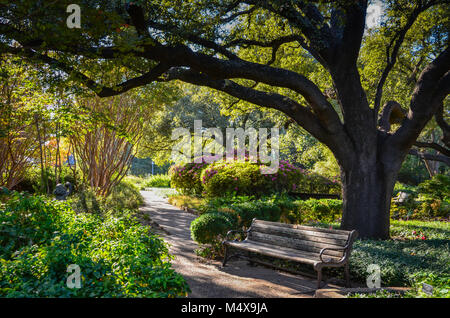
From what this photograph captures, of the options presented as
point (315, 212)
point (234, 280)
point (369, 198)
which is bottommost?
point (234, 280)

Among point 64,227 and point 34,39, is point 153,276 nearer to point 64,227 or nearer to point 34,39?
point 64,227

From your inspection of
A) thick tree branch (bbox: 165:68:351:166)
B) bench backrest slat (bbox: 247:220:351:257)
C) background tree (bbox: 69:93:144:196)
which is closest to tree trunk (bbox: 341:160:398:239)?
thick tree branch (bbox: 165:68:351:166)

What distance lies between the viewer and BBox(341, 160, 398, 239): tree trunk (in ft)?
21.6

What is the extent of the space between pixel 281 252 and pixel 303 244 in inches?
16.7

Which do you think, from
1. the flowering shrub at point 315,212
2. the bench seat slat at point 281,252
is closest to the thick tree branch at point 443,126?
the flowering shrub at point 315,212

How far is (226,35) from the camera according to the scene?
712 cm

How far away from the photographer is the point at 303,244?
17.2ft

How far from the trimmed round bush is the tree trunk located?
9.28 feet

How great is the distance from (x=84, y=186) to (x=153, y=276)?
372 inches

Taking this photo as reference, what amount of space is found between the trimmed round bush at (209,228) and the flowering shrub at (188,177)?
9388mm

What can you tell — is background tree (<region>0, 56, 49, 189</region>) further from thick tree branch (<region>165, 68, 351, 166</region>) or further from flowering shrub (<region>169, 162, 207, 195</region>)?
flowering shrub (<region>169, 162, 207, 195</region>)

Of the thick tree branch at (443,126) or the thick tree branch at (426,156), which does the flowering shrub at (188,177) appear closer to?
the thick tree branch at (426,156)

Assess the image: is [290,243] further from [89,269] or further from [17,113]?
[17,113]

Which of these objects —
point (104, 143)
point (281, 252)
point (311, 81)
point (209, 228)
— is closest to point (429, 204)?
point (311, 81)
